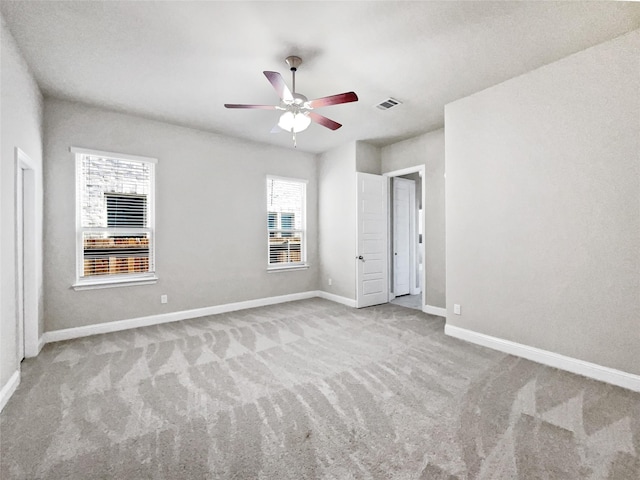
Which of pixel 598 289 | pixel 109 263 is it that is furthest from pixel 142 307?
pixel 598 289

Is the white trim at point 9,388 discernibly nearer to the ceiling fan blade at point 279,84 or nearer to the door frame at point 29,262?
the door frame at point 29,262

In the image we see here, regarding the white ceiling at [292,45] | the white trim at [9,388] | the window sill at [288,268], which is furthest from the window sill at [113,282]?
the white ceiling at [292,45]

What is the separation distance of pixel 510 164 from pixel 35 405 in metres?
4.80

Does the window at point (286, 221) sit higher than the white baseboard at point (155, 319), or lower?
higher

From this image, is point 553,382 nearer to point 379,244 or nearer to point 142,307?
point 379,244

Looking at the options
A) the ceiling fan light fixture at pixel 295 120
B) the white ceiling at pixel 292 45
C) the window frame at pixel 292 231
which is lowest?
the window frame at pixel 292 231

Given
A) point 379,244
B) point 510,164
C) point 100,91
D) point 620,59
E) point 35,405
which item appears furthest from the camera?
point 379,244

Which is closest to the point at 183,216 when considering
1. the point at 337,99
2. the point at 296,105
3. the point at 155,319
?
the point at 155,319

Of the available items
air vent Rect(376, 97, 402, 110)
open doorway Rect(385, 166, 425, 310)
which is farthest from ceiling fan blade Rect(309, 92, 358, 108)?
open doorway Rect(385, 166, 425, 310)

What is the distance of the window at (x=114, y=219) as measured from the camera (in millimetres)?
3898

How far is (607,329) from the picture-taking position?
261 cm

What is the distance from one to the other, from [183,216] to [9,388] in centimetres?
274

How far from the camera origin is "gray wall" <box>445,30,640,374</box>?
2527 millimetres

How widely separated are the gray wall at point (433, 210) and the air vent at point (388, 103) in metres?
1.33
